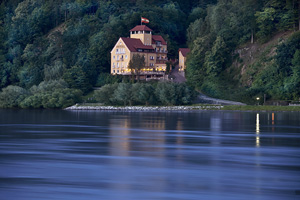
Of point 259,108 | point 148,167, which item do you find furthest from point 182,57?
point 148,167

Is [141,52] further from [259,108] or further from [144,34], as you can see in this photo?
[259,108]

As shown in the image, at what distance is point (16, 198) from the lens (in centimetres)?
1712

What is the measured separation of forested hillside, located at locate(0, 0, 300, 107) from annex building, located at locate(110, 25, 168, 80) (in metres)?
4.08

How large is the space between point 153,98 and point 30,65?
151 feet

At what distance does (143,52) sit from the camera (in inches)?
4473

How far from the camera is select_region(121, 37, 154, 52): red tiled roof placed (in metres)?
111

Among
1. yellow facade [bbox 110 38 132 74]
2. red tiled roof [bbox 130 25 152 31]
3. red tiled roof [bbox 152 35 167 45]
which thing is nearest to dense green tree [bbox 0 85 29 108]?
yellow facade [bbox 110 38 132 74]

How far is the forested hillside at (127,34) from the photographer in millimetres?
95125

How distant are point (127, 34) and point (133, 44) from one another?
28.4 feet

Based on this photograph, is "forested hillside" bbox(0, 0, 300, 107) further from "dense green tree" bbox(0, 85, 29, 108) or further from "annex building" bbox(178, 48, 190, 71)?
"annex building" bbox(178, 48, 190, 71)

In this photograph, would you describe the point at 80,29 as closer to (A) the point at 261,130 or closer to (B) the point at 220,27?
(B) the point at 220,27

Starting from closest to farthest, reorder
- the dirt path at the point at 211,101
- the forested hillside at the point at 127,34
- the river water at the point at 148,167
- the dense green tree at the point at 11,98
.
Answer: the river water at the point at 148,167 → the dirt path at the point at 211,101 → the forested hillside at the point at 127,34 → the dense green tree at the point at 11,98

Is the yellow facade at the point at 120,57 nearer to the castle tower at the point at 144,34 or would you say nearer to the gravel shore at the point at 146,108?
the castle tower at the point at 144,34

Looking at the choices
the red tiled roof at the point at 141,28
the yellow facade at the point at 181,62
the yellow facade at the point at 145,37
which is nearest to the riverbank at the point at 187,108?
the yellow facade at the point at 145,37
